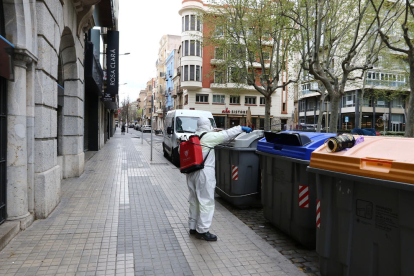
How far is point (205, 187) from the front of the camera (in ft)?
15.3

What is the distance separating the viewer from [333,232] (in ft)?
11.0

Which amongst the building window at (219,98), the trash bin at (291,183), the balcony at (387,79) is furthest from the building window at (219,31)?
the building window at (219,98)

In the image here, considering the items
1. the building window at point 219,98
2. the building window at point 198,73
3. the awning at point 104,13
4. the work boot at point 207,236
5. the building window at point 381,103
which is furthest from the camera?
the building window at point 219,98

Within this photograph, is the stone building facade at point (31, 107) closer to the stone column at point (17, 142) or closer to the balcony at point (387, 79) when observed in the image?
the stone column at point (17, 142)

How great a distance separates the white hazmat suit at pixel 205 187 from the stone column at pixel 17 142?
2.69 m

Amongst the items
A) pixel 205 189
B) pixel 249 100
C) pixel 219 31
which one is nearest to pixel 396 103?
pixel 249 100

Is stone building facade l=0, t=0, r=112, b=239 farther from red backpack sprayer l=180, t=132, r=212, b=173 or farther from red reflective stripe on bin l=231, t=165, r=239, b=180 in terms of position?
red reflective stripe on bin l=231, t=165, r=239, b=180

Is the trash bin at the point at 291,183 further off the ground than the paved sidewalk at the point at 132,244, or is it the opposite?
the trash bin at the point at 291,183

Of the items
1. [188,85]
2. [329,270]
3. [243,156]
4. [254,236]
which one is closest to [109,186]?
[243,156]

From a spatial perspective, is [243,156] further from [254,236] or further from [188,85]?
[188,85]

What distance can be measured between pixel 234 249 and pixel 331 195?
67.6 inches

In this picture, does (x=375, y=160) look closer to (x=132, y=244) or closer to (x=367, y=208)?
(x=367, y=208)

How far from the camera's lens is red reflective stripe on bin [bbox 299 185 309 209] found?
172 inches

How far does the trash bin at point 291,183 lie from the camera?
4387mm
